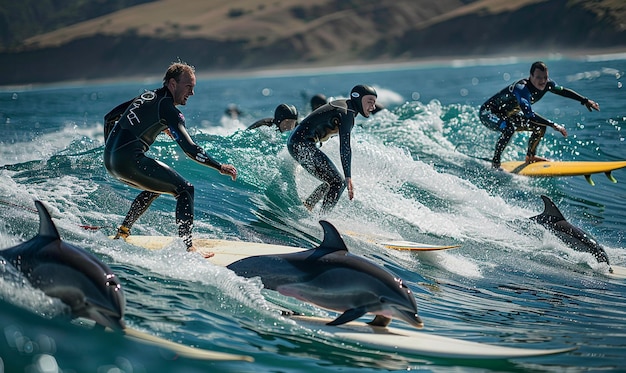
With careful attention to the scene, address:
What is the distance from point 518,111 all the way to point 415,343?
28.1 ft

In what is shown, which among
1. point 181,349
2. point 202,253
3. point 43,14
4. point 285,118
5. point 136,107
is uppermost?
point 43,14

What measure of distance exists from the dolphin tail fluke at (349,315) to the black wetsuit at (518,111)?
7670mm

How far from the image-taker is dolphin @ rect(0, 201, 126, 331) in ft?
17.5

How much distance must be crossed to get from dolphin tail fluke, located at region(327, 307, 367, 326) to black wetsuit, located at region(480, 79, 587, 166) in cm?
767

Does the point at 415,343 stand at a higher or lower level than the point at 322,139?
lower

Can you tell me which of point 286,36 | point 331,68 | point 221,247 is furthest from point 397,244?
point 286,36

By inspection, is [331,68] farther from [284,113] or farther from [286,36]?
[284,113]

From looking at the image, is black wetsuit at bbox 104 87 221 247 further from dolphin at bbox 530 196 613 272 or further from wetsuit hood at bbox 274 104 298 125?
wetsuit hood at bbox 274 104 298 125

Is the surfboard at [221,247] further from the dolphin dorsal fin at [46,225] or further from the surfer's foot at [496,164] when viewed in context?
the surfer's foot at [496,164]

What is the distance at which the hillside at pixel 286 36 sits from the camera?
8975cm

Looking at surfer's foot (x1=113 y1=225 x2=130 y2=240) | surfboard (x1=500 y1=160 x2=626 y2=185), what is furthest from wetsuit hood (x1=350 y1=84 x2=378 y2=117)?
surfboard (x1=500 y1=160 x2=626 y2=185)

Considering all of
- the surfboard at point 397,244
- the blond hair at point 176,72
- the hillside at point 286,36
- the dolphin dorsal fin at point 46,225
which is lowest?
the surfboard at point 397,244

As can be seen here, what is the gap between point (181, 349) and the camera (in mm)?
5328

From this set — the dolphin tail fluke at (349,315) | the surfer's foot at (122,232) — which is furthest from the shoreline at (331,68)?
the dolphin tail fluke at (349,315)
